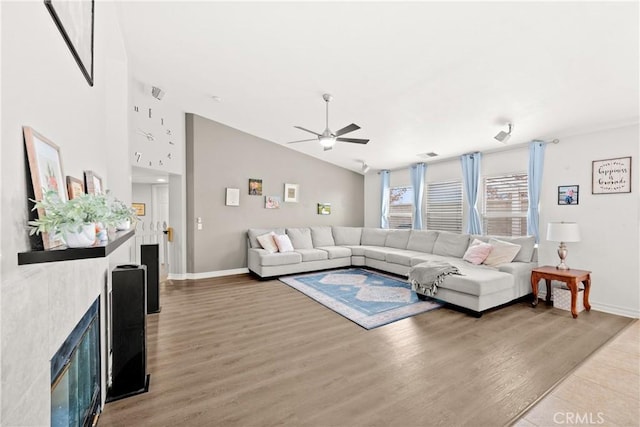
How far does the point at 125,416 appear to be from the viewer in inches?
74.1

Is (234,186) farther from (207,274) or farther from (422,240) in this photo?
(422,240)

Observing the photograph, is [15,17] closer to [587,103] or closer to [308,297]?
[308,297]

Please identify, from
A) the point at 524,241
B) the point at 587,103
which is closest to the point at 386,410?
the point at 524,241

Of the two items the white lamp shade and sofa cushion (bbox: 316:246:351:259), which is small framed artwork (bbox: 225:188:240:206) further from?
the white lamp shade

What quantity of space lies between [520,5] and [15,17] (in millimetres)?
2874

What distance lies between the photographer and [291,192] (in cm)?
675

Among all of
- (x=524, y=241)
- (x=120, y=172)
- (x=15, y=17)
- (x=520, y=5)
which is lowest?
(x=524, y=241)

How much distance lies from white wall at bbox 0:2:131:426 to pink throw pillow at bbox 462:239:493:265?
15.8 ft

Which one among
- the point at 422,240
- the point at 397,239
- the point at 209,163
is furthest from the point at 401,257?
the point at 209,163

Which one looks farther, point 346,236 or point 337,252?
point 346,236

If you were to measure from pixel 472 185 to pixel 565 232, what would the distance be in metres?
1.73

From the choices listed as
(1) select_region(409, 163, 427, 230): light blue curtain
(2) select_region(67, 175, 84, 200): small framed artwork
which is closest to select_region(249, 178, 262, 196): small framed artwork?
(1) select_region(409, 163, 427, 230): light blue curtain

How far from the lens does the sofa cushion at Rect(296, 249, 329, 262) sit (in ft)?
19.2

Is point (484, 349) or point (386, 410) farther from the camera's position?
point (484, 349)
